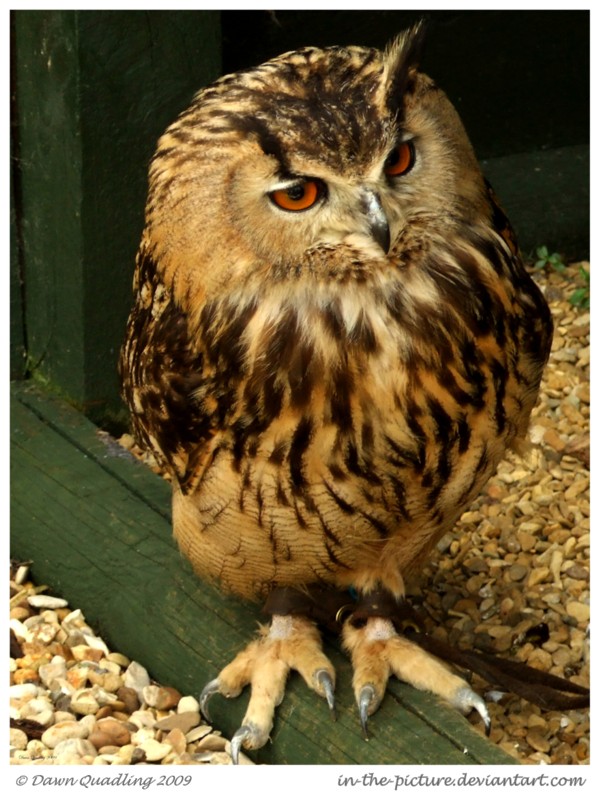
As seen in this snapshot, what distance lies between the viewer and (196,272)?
2.05 metres

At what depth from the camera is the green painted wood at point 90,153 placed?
285 centimetres

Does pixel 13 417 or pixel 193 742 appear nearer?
pixel 193 742

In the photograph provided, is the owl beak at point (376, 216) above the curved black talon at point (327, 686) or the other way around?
above

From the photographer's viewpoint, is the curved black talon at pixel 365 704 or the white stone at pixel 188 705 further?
the white stone at pixel 188 705

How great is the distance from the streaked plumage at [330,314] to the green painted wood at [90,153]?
717 millimetres

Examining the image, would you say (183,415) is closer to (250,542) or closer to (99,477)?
(250,542)

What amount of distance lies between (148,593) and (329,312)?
0.89 m

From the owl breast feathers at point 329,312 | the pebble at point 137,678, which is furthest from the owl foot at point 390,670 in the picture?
the pebble at point 137,678

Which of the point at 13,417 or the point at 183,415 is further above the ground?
the point at 183,415

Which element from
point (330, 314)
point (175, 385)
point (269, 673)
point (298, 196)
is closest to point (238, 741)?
point (269, 673)

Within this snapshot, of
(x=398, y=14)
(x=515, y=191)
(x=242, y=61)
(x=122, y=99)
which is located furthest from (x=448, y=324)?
(x=515, y=191)

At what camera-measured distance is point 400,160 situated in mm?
1894

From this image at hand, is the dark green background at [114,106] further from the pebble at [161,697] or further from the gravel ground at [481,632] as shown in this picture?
the pebble at [161,697]
